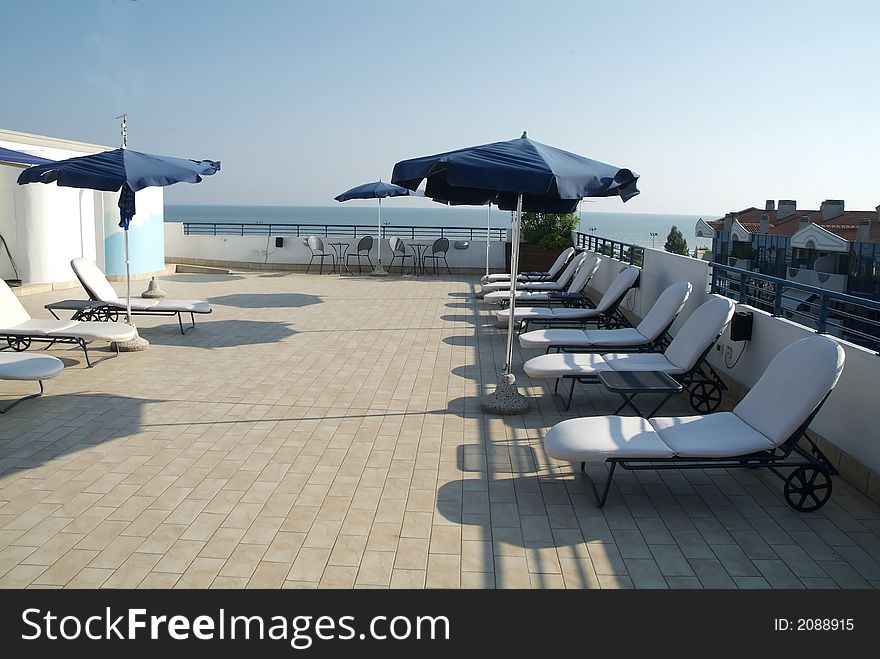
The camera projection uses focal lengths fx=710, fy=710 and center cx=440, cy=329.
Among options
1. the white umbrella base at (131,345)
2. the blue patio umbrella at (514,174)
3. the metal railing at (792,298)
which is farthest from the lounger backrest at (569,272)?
the white umbrella base at (131,345)

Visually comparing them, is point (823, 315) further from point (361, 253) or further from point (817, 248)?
point (817, 248)

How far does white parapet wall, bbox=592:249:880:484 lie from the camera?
166 inches

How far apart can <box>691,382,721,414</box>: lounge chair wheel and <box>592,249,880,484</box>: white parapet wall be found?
0.24 metres

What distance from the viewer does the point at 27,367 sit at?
18.4 ft

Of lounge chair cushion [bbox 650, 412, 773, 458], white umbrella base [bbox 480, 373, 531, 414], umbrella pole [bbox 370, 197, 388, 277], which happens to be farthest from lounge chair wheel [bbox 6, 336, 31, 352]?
umbrella pole [bbox 370, 197, 388, 277]

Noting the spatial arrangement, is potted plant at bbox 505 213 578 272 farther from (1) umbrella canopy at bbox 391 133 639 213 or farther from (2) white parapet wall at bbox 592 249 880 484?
(1) umbrella canopy at bbox 391 133 639 213

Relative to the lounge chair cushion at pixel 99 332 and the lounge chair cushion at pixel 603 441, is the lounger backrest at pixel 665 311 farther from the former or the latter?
the lounge chair cushion at pixel 99 332

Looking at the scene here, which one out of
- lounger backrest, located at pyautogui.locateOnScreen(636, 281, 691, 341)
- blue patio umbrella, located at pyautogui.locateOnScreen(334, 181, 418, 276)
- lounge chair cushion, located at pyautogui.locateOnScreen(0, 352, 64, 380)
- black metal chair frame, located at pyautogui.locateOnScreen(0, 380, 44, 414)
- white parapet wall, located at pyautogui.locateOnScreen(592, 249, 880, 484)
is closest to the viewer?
white parapet wall, located at pyautogui.locateOnScreen(592, 249, 880, 484)

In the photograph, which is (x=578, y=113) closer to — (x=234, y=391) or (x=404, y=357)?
(x=404, y=357)

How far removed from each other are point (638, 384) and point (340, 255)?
1329 centimetres

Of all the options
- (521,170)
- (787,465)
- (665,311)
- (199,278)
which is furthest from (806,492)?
(199,278)

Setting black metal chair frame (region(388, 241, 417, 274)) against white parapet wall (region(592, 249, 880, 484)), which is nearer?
white parapet wall (region(592, 249, 880, 484))

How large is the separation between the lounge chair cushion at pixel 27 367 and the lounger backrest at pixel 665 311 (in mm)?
5338
